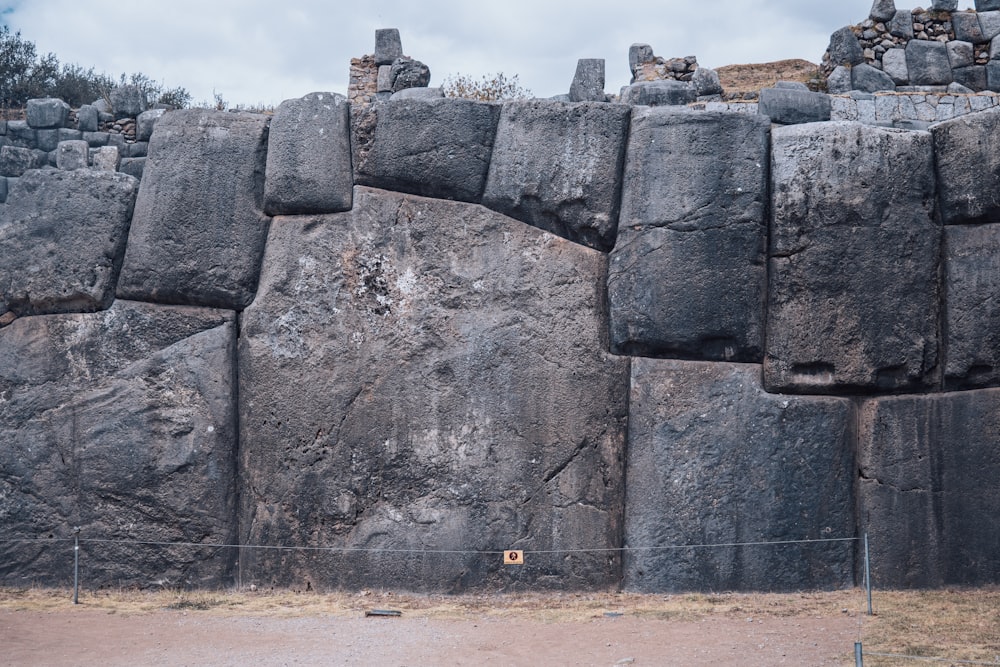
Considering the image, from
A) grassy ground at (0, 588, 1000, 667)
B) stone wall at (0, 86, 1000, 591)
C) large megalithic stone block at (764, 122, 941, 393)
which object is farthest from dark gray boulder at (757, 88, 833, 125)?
grassy ground at (0, 588, 1000, 667)

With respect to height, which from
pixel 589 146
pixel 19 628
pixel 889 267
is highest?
pixel 589 146

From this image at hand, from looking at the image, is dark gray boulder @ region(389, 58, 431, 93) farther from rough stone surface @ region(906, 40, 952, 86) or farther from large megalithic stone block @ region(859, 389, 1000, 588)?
large megalithic stone block @ region(859, 389, 1000, 588)

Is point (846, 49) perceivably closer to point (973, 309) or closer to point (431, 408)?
point (973, 309)

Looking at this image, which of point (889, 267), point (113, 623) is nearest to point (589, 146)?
point (889, 267)

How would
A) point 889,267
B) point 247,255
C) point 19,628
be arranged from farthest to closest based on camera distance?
point 247,255
point 889,267
point 19,628

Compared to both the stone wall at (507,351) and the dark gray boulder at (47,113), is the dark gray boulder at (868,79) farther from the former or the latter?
the dark gray boulder at (47,113)

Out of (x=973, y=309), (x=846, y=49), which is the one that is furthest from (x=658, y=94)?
(x=973, y=309)

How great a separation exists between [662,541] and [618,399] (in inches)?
38.9

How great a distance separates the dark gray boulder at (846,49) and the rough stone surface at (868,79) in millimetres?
190

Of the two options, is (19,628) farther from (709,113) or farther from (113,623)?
(709,113)

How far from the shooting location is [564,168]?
7574 mm

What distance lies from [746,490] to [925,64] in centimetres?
1274

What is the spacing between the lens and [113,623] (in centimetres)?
681

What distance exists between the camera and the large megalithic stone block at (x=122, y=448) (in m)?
7.55
